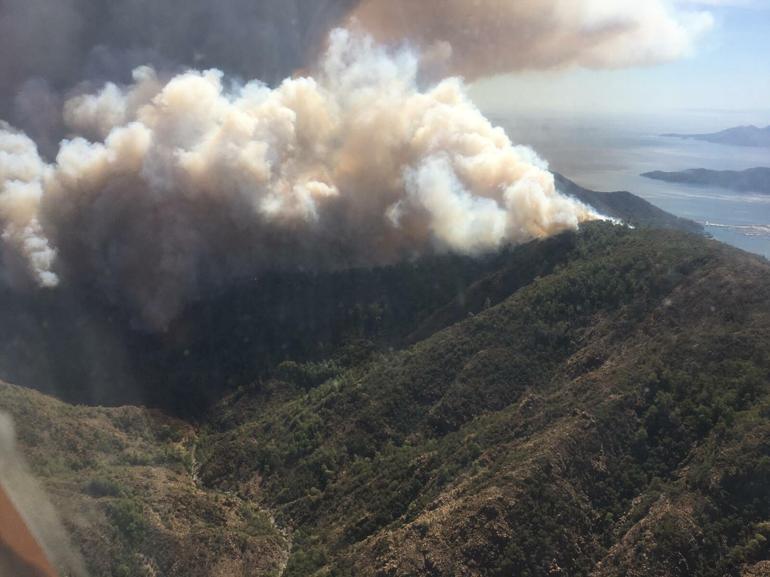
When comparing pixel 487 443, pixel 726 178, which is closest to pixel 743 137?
pixel 726 178

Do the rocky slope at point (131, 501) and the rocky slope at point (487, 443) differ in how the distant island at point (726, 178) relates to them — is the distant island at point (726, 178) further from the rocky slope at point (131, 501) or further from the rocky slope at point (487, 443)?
the rocky slope at point (131, 501)

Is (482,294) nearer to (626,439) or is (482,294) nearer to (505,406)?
(505,406)

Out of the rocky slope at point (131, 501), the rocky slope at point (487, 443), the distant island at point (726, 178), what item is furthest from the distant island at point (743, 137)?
the rocky slope at point (131, 501)

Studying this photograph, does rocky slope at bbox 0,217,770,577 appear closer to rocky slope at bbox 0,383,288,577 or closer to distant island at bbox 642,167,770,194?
rocky slope at bbox 0,383,288,577

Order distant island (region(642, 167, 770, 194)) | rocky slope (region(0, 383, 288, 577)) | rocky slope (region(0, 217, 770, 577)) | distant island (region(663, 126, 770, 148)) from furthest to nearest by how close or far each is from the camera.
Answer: distant island (region(663, 126, 770, 148)) < distant island (region(642, 167, 770, 194)) < rocky slope (region(0, 383, 288, 577)) < rocky slope (region(0, 217, 770, 577))

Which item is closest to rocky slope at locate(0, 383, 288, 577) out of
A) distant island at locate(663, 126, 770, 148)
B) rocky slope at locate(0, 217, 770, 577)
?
rocky slope at locate(0, 217, 770, 577)

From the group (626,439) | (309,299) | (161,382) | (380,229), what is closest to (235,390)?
(161,382)

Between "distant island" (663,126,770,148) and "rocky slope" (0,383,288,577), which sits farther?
"distant island" (663,126,770,148)

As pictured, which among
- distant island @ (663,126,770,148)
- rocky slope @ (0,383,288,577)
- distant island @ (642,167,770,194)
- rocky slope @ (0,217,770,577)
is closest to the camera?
rocky slope @ (0,217,770,577)
